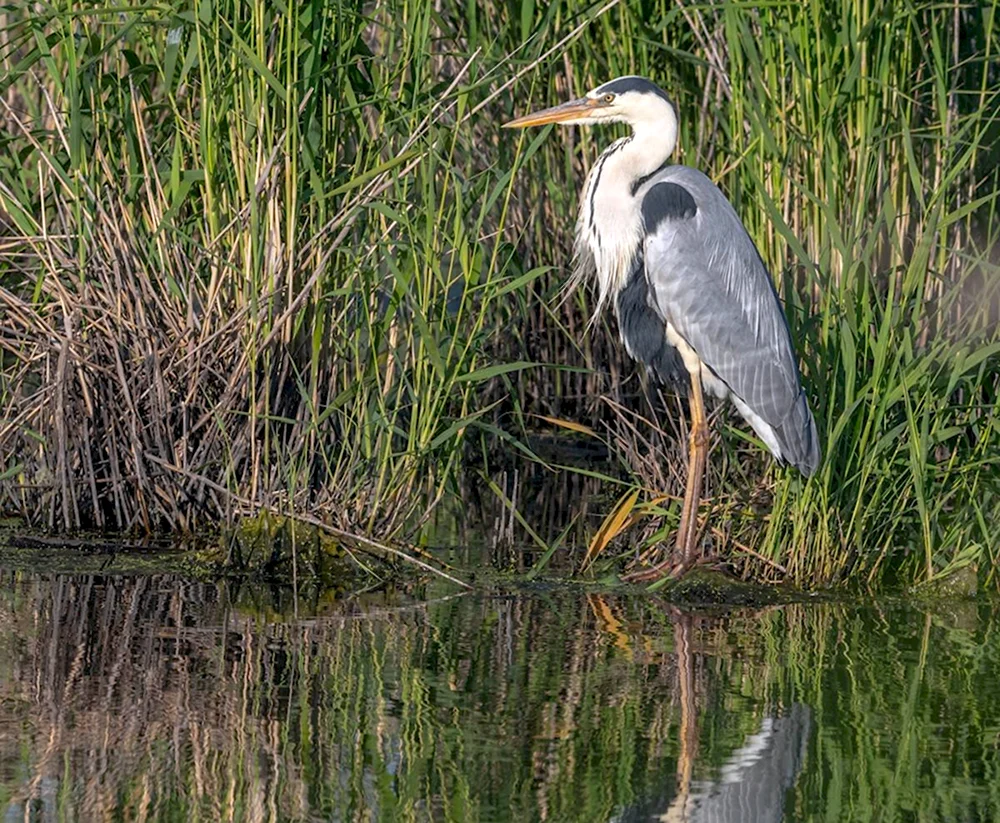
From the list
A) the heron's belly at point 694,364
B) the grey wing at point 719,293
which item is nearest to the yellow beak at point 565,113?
the grey wing at point 719,293

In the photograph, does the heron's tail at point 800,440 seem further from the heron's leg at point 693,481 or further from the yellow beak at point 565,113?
the yellow beak at point 565,113

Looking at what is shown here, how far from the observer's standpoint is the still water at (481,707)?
11.0 ft

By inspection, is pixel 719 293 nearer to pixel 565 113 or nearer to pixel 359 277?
pixel 565 113

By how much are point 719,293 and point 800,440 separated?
2.33 feet

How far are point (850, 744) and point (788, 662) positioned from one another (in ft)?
2.23

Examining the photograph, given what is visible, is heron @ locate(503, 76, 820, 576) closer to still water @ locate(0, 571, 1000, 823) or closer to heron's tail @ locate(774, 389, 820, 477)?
heron's tail @ locate(774, 389, 820, 477)

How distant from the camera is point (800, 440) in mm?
5133

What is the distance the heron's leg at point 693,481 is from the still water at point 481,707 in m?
0.20

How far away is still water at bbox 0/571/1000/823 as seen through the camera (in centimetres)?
335

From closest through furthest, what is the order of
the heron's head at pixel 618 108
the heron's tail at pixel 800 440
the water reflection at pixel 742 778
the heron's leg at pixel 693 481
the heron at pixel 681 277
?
the water reflection at pixel 742 778 < the heron's tail at pixel 800 440 < the heron's leg at pixel 693 481 < the heron at pixel 681 277 < the heron's head at pixel 618 108

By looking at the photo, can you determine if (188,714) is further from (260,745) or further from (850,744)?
(850,744)

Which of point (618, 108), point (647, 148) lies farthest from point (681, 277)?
point (618, 108)

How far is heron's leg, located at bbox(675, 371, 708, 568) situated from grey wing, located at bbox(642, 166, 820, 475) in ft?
0.43

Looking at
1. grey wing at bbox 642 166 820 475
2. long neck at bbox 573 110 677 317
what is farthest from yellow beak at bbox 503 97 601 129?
grey wing at bbox 642 166 820 475
